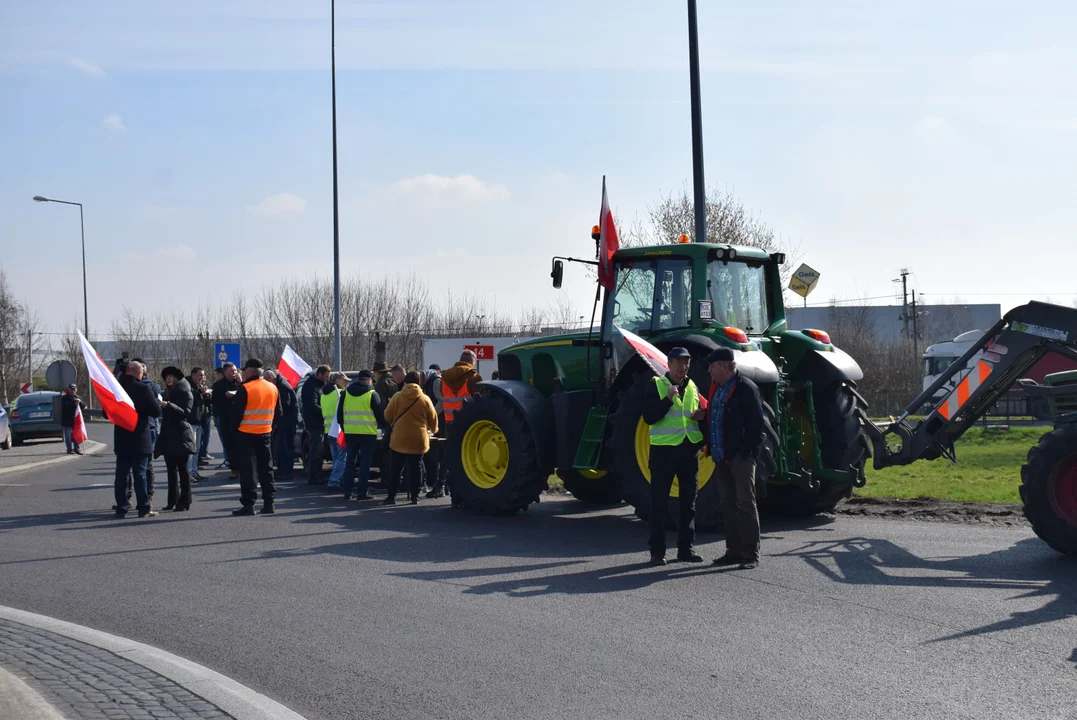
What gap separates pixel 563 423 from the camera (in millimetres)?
12234

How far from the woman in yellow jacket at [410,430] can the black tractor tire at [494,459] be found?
1.42 metres

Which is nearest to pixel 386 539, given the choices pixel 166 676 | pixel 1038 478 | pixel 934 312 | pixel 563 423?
pixel 563 423

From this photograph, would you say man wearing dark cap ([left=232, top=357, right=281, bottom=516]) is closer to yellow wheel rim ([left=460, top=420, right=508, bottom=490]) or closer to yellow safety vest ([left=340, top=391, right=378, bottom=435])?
yellow safety vest ([left=340, top=391, right=378, bottom=435])

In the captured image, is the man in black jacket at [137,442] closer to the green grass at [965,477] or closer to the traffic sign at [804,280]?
the green grass at [965,477]

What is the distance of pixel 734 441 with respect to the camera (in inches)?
370

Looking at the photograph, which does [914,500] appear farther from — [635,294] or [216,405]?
[216,405]

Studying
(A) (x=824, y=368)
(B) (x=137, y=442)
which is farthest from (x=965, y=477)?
(B) (x=137, y=442)

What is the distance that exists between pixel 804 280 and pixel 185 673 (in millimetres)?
14129

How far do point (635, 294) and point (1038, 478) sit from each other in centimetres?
447

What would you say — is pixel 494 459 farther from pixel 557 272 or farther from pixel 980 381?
pixel 980 381

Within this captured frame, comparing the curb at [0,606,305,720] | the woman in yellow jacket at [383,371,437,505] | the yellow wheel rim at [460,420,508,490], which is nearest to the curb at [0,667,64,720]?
the curb at [0,606,305,720]

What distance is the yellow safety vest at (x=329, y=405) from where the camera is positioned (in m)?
16.5

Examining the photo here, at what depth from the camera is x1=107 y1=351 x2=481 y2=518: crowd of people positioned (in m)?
13.3

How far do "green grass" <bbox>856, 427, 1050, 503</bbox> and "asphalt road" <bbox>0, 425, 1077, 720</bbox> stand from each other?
2.70m
